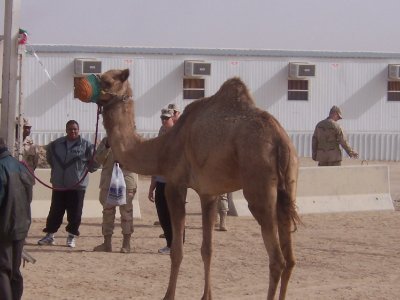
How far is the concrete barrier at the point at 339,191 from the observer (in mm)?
17578

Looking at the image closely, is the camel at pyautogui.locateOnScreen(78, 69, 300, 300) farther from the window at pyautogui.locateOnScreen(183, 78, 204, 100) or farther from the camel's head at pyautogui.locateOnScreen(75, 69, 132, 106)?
the window at pyautogui.locateOnScreen(183, 78, 204, 100)

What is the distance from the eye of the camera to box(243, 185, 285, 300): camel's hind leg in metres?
9.34

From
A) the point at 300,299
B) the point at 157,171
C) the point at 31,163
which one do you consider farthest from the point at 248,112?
the point at 31,163

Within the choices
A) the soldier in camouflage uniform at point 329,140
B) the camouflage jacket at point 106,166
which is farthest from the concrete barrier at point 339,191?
the camouflage jacket at point 106,166

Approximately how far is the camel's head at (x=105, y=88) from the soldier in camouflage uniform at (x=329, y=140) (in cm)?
779

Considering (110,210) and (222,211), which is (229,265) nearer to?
(110,210)

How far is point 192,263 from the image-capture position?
12.5m

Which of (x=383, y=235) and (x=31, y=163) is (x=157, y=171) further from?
(x=383, y=235)

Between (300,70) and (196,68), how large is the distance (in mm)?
3877

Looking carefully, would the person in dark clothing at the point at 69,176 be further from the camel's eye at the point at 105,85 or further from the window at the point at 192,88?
the window at the point at 192,88

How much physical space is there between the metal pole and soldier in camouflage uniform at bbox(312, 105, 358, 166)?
8523mm

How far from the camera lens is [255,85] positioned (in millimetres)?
32344

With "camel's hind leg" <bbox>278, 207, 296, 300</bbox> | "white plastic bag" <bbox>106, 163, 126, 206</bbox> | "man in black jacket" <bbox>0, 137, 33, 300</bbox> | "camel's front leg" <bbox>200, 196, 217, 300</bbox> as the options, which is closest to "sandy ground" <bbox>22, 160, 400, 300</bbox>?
"camel's front leg" <bbox>200, 196, 217, 300</bbox>

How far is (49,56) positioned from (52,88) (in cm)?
99
